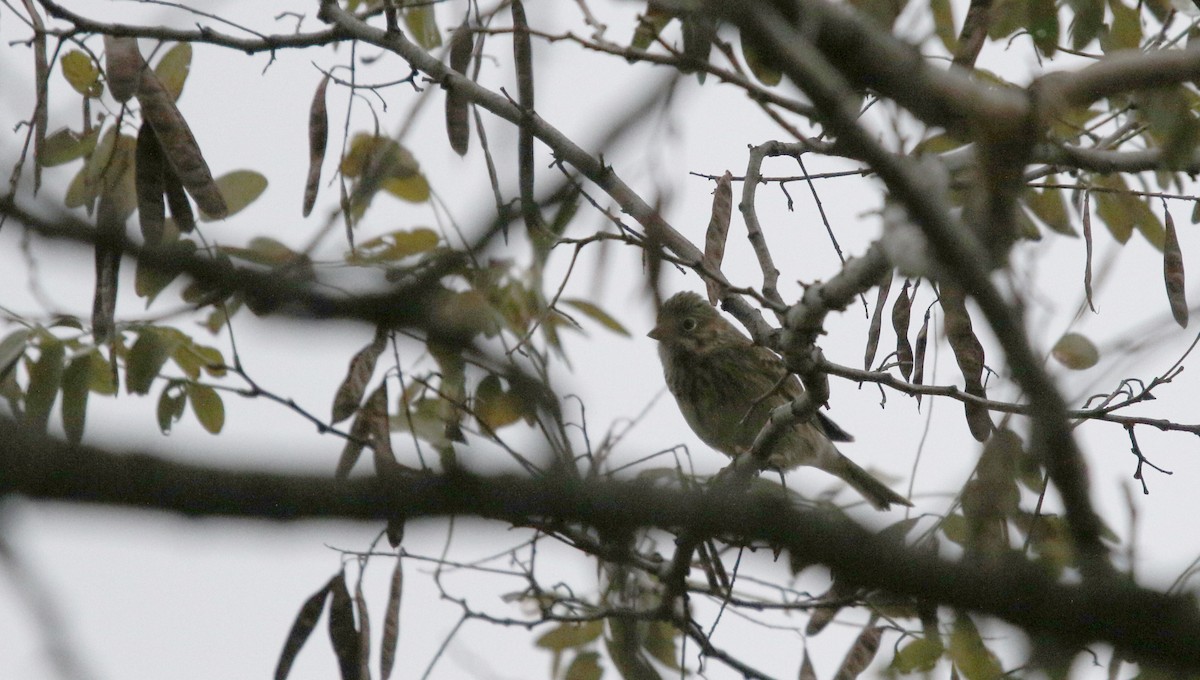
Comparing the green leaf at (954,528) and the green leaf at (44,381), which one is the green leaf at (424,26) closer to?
the green leaf at (44,381)

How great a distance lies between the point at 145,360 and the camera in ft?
13.3

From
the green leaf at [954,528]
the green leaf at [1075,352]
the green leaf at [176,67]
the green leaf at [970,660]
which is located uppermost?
the green leaf at [1075,352]

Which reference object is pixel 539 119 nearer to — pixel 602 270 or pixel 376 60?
pixel 376 60

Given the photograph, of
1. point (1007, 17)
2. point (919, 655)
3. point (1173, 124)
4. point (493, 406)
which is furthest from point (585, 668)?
point (1173, 124)

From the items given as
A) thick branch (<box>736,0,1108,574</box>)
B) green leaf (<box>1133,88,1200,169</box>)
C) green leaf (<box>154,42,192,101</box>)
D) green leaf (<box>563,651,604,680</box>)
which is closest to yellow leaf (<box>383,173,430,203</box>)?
green leaf (<box>154,42,192,101</box>)

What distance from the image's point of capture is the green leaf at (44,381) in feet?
12.5

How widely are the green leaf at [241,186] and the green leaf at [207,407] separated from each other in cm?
68

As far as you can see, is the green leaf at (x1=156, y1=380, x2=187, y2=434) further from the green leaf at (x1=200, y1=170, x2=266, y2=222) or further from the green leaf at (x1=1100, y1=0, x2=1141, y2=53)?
the green leaf at (x1=1100, y1=0, x2=1141, y2=53)

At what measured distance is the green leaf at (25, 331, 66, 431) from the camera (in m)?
3.82

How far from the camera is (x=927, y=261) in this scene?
4.68 ft

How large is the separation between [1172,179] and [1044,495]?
1805 mm

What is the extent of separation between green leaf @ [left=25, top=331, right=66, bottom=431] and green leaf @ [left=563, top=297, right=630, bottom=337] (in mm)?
2034

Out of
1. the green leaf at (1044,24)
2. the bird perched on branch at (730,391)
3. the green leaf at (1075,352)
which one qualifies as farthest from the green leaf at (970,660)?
the bird perched on branch at (730,391)

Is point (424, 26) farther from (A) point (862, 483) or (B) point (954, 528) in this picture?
(A) point (862, 483)
